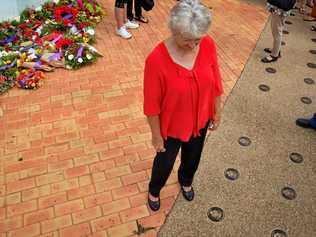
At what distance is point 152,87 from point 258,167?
5.38ft

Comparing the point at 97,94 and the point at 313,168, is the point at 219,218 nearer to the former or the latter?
the point at 313,168

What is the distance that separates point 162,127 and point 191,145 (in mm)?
351

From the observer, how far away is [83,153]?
3.27 m

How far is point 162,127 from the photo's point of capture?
2.24 m

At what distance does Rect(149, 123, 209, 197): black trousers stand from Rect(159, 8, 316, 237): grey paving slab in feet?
0.73

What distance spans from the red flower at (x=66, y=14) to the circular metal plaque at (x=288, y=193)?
3427mm

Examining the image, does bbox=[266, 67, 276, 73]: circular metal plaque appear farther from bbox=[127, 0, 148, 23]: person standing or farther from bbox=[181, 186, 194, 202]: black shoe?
bbox=[181, 186, 194, 202]: black shoe

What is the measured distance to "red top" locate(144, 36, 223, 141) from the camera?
2.01 meters

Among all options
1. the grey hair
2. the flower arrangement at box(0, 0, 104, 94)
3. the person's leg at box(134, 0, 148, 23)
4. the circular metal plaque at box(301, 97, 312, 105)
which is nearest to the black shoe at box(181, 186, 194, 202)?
the grey hair

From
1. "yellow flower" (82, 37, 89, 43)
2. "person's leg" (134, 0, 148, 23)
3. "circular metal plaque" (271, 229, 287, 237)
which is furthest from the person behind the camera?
"person's leg" (134, 0, 148, 23)

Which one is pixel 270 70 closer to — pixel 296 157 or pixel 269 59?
pixel 269 59

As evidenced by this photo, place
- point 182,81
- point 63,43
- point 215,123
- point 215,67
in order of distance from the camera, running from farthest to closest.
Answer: point 63,43
point 215,123
point 215,67
point 182,81

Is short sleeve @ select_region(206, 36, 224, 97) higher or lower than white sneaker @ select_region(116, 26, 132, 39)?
higher

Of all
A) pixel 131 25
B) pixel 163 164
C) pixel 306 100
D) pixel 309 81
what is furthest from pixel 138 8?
pixel 163 164
